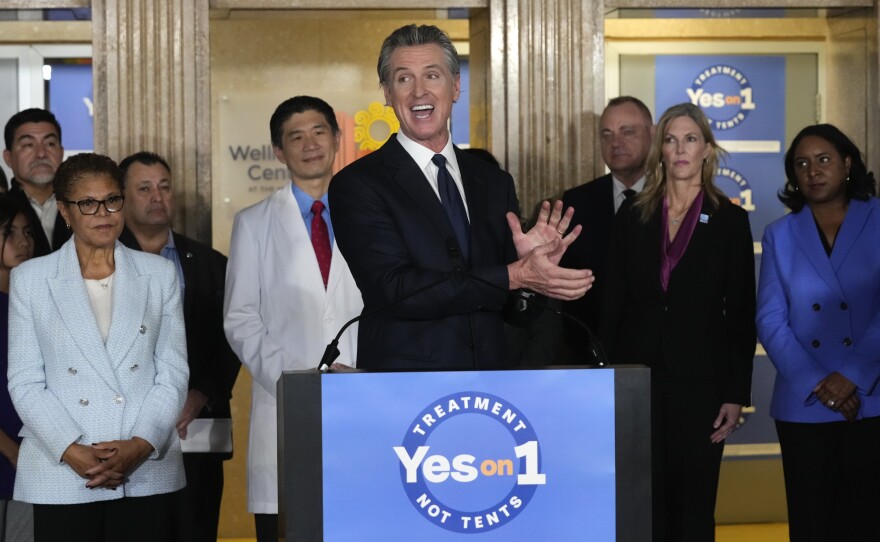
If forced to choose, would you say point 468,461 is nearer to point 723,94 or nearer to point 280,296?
point 280,296

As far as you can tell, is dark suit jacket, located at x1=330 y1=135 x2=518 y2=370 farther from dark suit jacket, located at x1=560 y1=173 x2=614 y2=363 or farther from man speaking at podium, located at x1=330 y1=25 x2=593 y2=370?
dark suit jacket, located at x1=560 y1=173 x2=614 y2=363

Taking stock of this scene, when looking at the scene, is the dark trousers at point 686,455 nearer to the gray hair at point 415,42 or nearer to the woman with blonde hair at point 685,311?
the woman with blonde hair at point 685,311

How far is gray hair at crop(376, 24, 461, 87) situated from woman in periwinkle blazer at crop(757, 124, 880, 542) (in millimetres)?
1950

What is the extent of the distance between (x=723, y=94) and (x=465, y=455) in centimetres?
420

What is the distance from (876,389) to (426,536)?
2.52 meters

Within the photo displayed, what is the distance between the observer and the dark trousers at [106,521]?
10.9ft

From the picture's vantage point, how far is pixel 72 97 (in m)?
6.26

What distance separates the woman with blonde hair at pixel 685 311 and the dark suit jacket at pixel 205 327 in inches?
55.4

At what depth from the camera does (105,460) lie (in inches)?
131

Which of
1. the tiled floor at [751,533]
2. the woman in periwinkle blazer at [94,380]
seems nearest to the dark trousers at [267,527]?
the woman in periwinkle blazer at [94,380]

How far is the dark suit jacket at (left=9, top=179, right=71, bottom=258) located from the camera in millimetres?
4395

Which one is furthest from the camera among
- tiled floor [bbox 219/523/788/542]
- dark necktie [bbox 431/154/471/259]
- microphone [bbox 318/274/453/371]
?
tiled floor [bbox 219/523/788/542]

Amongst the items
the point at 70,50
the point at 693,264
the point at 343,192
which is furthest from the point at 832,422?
the point at 70,50

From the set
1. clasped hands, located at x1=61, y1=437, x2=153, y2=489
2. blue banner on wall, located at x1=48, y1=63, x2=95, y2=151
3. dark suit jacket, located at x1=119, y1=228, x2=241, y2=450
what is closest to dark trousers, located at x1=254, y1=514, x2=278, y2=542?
dark suit jacket, located at x1=119, y1=228, x2=241, y2=450
